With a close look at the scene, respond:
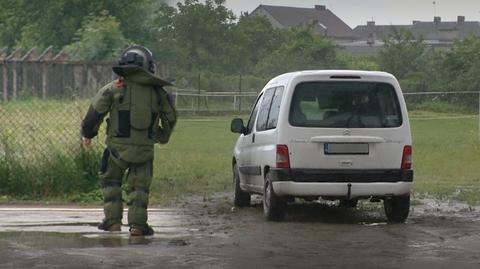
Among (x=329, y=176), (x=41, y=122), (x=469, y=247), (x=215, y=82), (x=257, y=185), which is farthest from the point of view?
(x=215, y=82)

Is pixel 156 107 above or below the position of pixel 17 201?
above

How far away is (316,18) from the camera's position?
102m

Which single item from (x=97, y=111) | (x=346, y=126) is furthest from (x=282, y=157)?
(x=97, y=111)

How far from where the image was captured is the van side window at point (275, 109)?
39.4 feet

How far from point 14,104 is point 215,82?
122 ft

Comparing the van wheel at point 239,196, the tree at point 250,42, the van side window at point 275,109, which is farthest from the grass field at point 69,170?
the tree at point 250,42

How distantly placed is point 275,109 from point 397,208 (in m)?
1.83

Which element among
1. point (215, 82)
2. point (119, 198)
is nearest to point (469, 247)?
point (119, 198)

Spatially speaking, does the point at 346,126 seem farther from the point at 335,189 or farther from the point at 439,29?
the point at 439,29

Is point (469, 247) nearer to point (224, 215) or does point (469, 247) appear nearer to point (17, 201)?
point (224, 215)

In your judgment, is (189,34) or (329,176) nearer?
(329,176)

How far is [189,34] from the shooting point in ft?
196

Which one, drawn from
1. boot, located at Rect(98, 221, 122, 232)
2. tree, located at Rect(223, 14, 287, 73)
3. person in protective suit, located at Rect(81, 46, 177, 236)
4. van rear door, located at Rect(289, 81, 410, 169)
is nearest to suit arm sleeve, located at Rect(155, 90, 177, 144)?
person in protective suit, located at Rect(81, 46, 177, 236)

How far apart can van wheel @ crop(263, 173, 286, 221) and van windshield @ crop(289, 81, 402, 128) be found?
0.84 m
